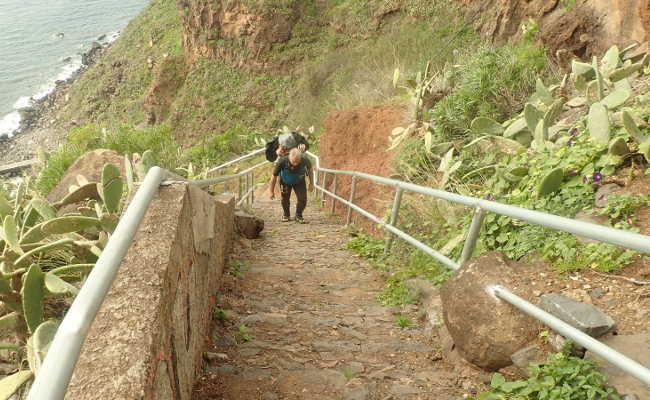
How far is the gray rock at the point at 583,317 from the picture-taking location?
6.38 feet

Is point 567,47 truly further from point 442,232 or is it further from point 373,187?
point 442,232

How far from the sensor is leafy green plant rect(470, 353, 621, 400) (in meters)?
1.80

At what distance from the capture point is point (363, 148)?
10.3m

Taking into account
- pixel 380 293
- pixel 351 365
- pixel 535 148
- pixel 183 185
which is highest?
pixel 183 185

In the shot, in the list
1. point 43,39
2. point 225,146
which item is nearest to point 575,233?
point 225,146

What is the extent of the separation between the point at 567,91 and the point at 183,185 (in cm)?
529

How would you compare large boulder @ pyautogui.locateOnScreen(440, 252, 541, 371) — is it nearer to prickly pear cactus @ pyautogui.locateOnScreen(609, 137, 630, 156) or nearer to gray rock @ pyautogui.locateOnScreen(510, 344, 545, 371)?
gray rock @ pyautogui.locateOnScreen(510, 344, 545, 371)

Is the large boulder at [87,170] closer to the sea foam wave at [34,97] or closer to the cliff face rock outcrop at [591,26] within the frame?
the cliff face rock outcrop at [591,26]

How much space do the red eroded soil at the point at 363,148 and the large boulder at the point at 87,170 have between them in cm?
398

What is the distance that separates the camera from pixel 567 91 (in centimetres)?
561

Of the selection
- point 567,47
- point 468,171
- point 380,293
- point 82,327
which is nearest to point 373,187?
point 468,171

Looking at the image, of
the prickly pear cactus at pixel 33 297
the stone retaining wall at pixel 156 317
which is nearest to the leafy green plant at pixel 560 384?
the stone retaining wall at pixel 156 317

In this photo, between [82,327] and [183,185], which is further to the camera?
[183,185]

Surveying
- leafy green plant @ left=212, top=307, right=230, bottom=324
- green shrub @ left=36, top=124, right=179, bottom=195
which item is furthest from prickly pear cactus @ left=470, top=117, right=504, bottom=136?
green shrub @ left=36, top=124, right=179, bottom=195
